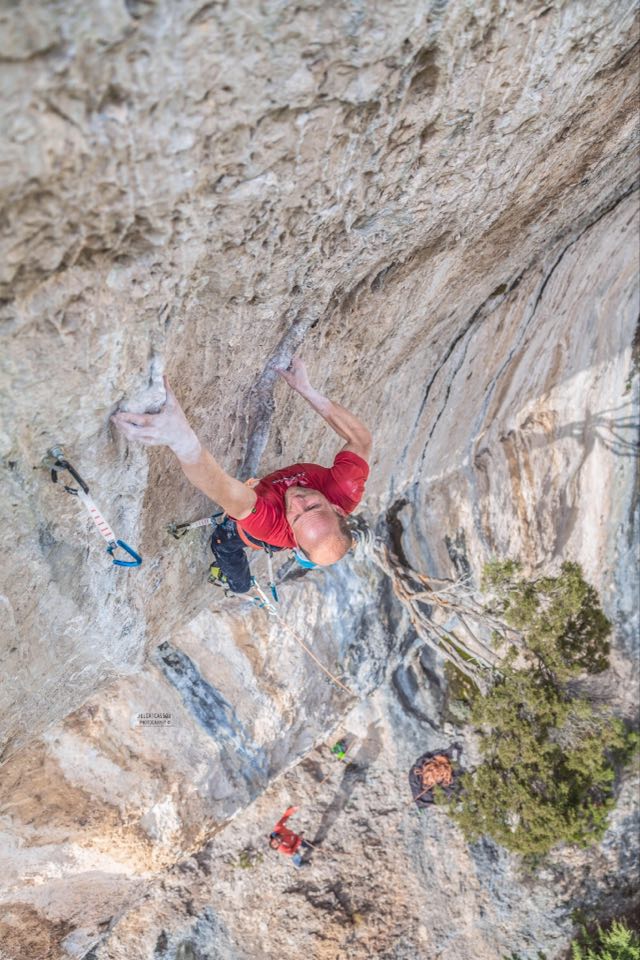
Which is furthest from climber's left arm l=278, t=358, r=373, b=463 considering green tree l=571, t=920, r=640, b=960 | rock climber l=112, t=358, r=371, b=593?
green tree l=571, t=920, r=640, b=960

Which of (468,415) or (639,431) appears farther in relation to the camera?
(639,431)

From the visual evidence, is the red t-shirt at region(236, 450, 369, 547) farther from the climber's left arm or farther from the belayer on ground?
the belayer on ground

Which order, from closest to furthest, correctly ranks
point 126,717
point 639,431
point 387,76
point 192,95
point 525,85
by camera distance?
point 192,95
point 387,76
point 525,85
point 126,717
point 639,431

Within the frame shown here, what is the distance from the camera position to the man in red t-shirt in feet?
7.84

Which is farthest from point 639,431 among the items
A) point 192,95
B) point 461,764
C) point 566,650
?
point 192,95

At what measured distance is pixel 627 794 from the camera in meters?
6.93

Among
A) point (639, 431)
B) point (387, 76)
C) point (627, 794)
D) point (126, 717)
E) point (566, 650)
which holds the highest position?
point (639, 431)

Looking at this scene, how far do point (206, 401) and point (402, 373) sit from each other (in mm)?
1922

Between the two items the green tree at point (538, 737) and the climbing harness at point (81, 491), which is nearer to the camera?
the climbing harness at point (81, 491)

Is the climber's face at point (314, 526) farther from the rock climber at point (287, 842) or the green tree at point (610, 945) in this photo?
the green tree at point (610, 945)

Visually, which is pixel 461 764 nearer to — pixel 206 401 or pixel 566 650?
pixel 566 650

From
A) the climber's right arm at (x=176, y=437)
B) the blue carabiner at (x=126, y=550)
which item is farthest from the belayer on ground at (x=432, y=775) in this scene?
the climber's right arm at (x=176, y=437)

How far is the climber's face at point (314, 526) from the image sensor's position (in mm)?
2930

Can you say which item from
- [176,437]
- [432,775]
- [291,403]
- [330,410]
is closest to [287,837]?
[432,775]
